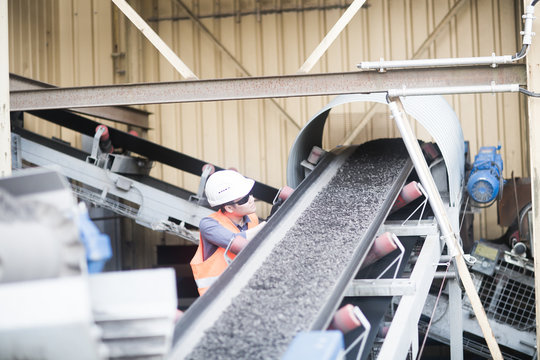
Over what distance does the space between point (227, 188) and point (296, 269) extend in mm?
838

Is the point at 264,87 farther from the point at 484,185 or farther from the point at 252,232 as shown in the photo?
the point at 484,185

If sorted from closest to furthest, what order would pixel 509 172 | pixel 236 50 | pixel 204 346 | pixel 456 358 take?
pixel 204 346 < pixel 456 358 < pixel 509 172 < pixel 236 50

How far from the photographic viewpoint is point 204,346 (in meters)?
2.61

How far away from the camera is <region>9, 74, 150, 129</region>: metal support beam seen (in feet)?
15.3

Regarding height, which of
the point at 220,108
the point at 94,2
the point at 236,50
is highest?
the point at 94,2

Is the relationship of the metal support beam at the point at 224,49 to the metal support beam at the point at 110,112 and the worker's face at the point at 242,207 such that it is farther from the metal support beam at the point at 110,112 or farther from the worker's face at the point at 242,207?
Result: the worker's face at the point at 242,207

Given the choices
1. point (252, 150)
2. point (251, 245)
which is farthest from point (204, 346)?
point (252, 150)

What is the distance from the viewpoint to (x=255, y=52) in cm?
749

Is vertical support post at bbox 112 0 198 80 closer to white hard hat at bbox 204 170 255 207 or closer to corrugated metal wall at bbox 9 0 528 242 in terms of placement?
white hard hat at bbox 204 170 255 207

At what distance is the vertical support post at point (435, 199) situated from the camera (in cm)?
379

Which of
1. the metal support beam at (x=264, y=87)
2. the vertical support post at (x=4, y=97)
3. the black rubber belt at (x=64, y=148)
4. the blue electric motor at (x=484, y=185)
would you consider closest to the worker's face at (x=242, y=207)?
the metal support beam at (x=264, y=87)

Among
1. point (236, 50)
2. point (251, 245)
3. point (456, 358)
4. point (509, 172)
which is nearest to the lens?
point (251, 245)

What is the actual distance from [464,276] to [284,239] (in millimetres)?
1216

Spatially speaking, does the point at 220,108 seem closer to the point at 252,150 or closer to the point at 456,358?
the point at 252,150
